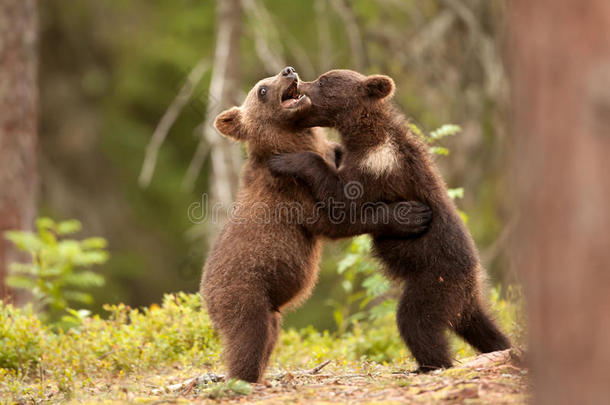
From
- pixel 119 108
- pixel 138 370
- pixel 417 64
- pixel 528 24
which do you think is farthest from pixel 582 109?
pixel 119 108

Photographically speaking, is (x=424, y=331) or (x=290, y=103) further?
(x=290, y=103)

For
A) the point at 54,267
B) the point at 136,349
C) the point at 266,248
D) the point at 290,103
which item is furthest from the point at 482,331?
the point at 54,267

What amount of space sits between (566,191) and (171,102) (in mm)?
15695

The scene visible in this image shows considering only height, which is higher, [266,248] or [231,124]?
[231,124]

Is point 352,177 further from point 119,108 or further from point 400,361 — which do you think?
point 119,108

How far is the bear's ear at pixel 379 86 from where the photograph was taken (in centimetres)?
655

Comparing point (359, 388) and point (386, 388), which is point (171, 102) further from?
point (386, 388)

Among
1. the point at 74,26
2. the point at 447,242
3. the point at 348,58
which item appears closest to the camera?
the point at 447,242

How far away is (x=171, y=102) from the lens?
17812 mm

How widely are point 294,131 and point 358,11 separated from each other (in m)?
5.44

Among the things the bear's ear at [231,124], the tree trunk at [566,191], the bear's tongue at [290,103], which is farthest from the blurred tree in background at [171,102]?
the tree trunk at [566,191]

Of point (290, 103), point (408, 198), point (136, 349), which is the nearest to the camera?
point (408, 198)

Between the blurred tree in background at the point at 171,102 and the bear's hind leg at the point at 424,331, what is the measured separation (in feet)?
19.7

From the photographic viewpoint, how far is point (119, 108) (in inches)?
765
